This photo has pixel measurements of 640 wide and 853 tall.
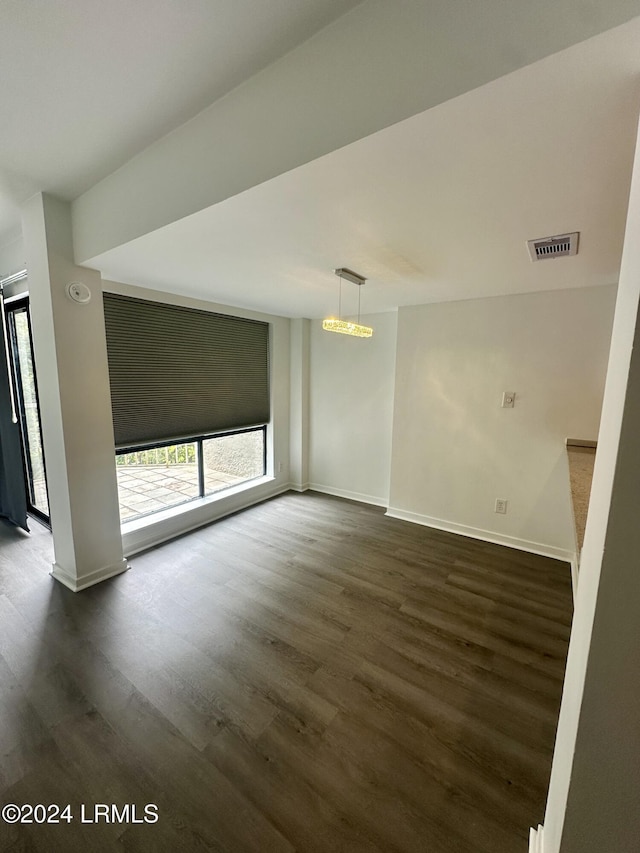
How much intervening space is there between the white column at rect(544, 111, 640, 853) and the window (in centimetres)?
316

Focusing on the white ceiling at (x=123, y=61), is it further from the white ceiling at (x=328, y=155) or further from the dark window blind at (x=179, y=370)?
the dark window blind at (x=179, y=370)

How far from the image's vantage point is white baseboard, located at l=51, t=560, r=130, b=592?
7.82 ft

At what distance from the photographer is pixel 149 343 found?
2.92 meters

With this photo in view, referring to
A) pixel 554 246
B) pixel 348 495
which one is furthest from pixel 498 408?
pixel 348 495

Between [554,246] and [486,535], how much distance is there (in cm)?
253

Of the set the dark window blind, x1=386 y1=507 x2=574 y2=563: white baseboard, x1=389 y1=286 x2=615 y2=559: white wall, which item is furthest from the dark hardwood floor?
the dark window blind

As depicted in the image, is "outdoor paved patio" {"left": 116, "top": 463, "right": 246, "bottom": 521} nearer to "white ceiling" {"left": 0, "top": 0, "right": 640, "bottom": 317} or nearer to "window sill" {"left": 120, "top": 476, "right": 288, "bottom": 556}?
"window sill" {"left": 120, "top": 476, "right": 288, "bottom": 556}

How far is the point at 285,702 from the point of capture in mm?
1582

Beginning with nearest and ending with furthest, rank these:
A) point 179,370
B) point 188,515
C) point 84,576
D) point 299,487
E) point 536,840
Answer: point 536,840 < point 84,576 < point 179,370 < point 188,515 < point 299,487

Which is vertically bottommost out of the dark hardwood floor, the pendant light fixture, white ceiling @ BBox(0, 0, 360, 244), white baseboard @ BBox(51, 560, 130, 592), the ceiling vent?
the dark hardwood floor

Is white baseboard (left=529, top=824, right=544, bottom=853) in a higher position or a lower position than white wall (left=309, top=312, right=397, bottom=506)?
lower

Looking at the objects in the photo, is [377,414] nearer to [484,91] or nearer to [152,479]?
[152,479]

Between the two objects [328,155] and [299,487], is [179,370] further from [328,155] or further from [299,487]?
[328,155]

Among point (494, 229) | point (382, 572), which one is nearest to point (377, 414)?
point (382, 572)
